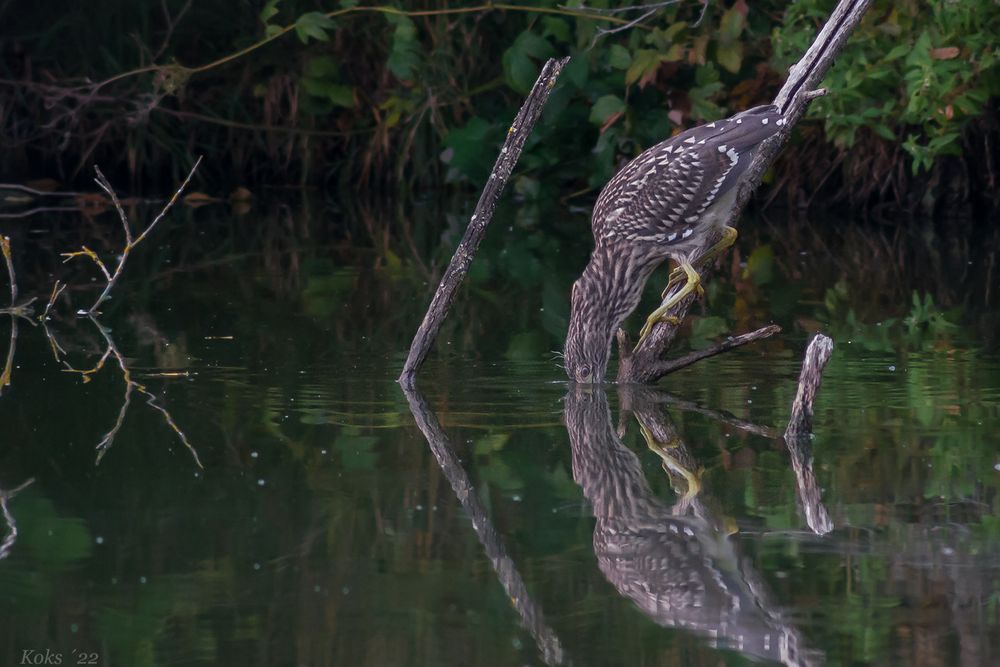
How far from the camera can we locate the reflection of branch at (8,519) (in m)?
3.81

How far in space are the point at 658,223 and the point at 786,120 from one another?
619mm

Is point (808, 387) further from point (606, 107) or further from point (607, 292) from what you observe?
point (606, 107)

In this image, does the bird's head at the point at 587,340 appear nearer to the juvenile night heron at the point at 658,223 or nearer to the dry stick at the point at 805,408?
the juvenile night heron at the point at 658,223

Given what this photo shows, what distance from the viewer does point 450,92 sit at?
13.1 m

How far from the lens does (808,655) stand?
307cm

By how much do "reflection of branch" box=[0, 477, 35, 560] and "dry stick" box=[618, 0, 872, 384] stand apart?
225cm

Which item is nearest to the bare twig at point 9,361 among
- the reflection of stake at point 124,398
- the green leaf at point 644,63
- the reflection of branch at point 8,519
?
the reflection of stake at point 124,398

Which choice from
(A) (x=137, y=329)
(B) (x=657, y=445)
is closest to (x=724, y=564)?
(B) (x=657, y=445)

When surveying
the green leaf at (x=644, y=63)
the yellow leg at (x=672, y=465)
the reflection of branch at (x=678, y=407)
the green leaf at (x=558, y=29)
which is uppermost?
the green leaf at (x=558, y=29)

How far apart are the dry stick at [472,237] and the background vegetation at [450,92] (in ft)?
14.1

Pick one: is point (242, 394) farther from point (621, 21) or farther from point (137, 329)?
point (621, 21)

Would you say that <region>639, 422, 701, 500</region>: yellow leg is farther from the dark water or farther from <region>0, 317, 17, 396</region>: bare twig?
<region>0, 317, 17, 396</region>: bare twig

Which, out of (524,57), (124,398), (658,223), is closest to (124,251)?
(124,398)

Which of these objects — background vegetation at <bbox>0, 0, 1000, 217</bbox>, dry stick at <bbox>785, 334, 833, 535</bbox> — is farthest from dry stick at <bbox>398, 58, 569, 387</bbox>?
background vegetation at <bbox>0, 0, 1000, 217</bbox>
